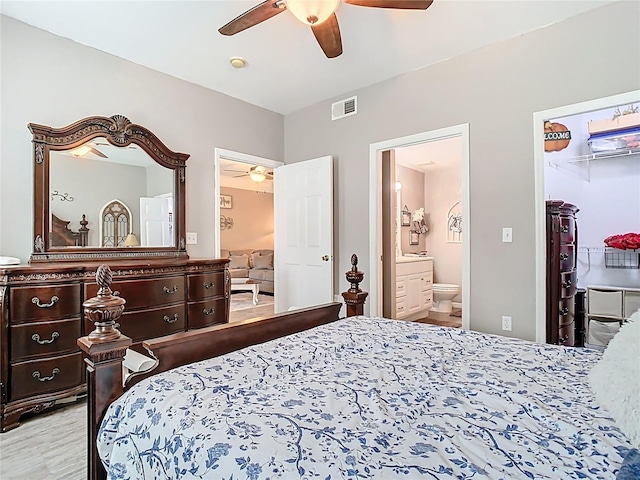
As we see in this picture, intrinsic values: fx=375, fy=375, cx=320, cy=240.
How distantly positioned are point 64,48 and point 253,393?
3209 mm

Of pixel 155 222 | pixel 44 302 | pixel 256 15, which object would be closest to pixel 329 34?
pixel 256 15

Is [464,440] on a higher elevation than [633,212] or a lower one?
lower

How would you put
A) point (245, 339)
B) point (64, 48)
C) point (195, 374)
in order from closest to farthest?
point (195, 374)
point (245, 339)
point (64, 48)

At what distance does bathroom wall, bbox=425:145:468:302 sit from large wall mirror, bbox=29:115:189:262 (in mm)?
4464

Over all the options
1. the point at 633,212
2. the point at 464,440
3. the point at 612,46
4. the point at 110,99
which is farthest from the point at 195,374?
the point at 633,212

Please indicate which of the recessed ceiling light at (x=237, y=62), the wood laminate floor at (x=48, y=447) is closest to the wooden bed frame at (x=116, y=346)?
the wood laminate floor at (x=48, y=447)

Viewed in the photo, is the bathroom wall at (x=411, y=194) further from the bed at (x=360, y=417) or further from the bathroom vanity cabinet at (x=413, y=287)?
the bed at (x=360, y=417)

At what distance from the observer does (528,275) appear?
9.70 feet

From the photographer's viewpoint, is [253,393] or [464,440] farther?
[253,393]

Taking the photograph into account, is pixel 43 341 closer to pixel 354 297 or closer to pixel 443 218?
pixel 354 297

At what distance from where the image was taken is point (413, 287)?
5.25 m

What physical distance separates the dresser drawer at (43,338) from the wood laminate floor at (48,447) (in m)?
0.42

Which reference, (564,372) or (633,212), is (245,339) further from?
(633,212)

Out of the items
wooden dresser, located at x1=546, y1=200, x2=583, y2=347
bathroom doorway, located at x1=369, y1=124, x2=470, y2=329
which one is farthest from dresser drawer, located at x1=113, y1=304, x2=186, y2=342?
wooden dresser, located at x1=546, y1=200, x2=583, y2=347
